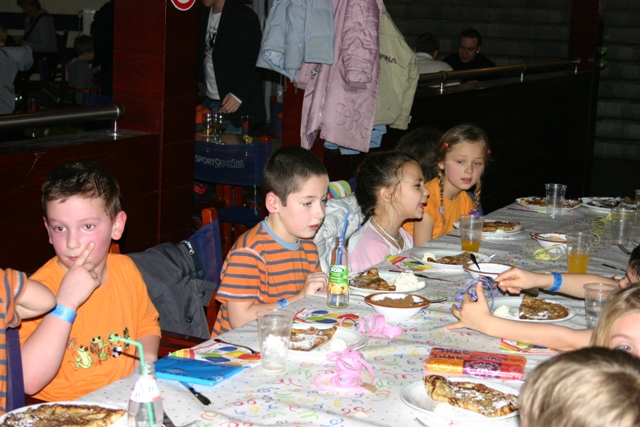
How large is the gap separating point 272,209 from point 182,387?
119 cm

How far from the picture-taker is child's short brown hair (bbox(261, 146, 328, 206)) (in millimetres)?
3002

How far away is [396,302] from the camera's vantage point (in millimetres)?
2582

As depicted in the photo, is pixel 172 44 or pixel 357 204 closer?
pixel 357 204

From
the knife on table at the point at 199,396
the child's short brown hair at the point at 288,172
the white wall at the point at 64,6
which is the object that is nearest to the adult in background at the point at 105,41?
the child's short brown hair at the point at 288,172

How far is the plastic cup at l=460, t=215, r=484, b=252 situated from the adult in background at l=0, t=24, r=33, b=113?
4.33 m

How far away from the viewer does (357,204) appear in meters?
3.93

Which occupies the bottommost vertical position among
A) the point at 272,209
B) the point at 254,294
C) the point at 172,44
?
the point at 254,294

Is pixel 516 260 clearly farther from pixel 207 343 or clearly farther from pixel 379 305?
pixel 207 343

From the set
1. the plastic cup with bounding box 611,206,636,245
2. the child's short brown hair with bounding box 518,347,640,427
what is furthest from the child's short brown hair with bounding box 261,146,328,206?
the child's short brown hair with bounding box 518,347,640,427

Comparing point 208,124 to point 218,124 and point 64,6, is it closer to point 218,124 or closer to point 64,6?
point 218,124

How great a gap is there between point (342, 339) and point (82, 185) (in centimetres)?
83

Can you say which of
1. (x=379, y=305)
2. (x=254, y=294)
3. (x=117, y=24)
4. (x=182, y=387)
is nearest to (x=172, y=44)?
(x=117, y=24)

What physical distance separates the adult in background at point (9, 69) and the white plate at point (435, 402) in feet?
17.6

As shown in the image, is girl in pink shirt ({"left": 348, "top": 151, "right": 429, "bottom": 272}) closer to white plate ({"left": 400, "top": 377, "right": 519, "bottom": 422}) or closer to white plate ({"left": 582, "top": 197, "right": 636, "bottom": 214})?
white plate ({"left": 582, "top": 197, "right": 636, "bottom": 214})
